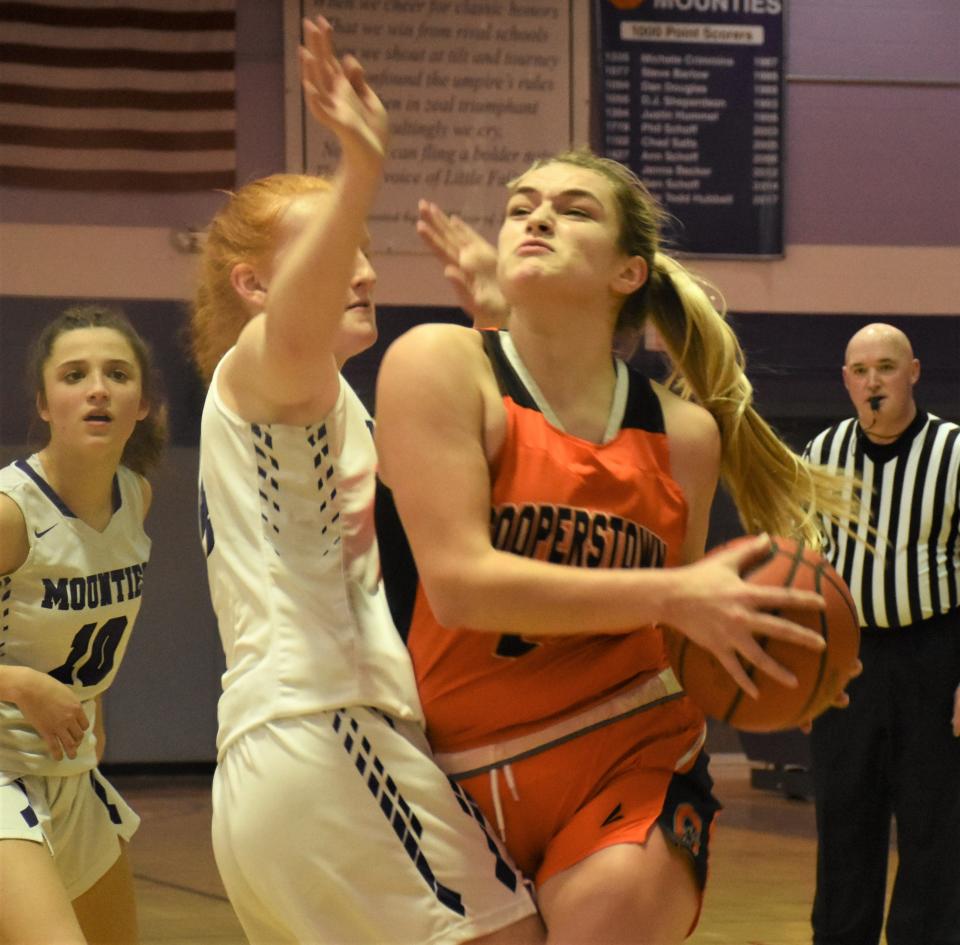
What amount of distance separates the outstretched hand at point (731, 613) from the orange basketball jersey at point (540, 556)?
23 cm

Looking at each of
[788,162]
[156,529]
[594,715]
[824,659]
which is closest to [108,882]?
[594,715]

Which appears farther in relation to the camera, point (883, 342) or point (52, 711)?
point (883, 342)

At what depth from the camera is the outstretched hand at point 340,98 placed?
2.09 metres

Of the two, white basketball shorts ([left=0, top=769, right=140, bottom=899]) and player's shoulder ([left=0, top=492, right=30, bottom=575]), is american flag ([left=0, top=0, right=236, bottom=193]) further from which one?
white basketball shorts ([left=0, top=769, right=140, bottom=899])

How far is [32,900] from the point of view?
3.02 metres

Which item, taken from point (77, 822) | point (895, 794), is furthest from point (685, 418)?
point (895, 794)

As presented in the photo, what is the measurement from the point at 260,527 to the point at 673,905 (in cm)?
83

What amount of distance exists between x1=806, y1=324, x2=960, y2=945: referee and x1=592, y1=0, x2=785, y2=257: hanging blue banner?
4191mm

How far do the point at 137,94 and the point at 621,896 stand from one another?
781 cm

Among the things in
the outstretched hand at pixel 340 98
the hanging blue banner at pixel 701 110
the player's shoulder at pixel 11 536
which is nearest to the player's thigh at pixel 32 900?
the player's shoulder at pixel 11 536

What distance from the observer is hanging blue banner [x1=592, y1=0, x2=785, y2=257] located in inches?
371

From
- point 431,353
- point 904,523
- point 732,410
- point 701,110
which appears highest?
point 701,110

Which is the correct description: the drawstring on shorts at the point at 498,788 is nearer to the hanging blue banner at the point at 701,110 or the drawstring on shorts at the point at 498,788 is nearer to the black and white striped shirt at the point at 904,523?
the black and white striped shirt at the point at 904,523

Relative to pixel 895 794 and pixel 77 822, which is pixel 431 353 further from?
pixel 895 794
